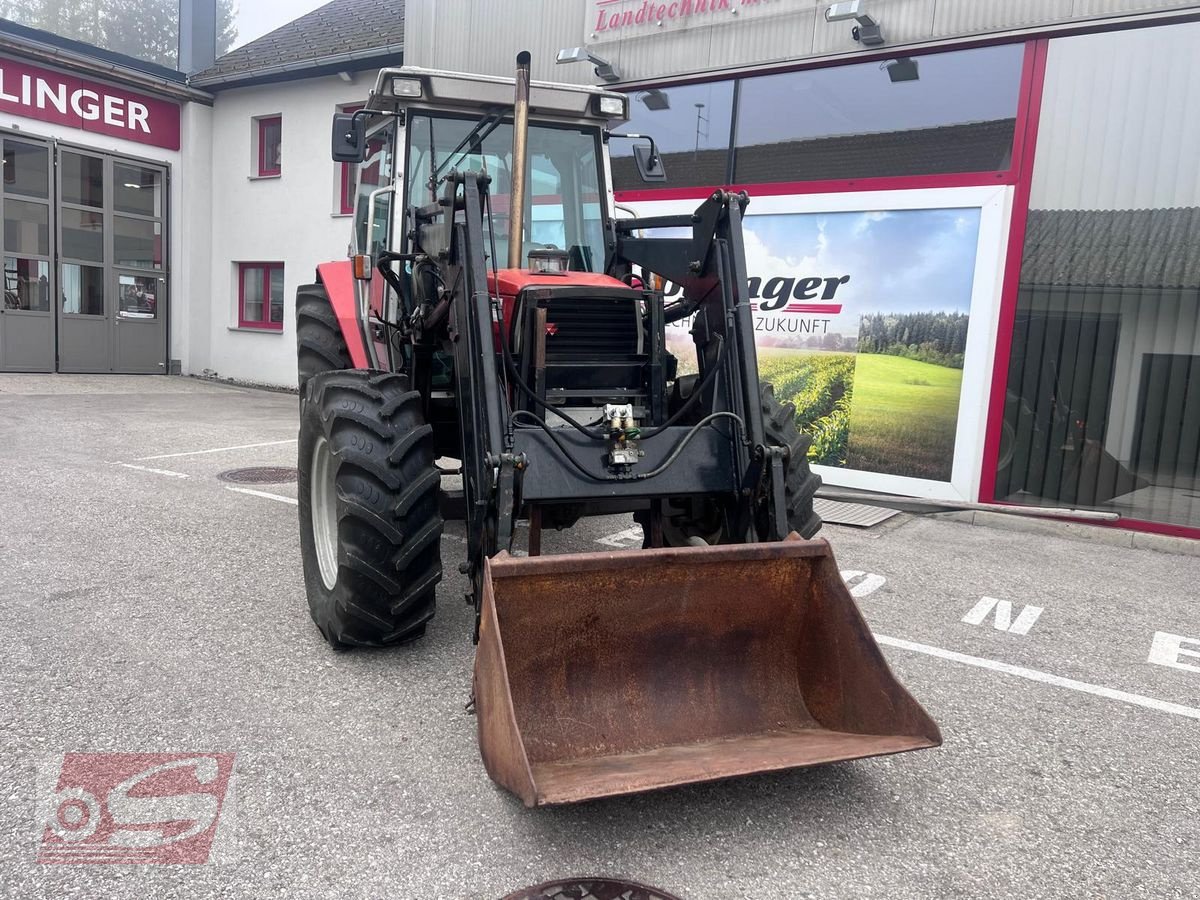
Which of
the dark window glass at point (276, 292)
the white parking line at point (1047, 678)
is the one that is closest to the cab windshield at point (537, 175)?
the white parking line at point (1047, 678)

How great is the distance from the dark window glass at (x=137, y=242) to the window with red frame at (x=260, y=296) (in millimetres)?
1372

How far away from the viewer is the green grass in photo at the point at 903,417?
8031 mm

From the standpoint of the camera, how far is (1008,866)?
2658mm

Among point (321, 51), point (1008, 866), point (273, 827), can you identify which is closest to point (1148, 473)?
point (1008, 866)

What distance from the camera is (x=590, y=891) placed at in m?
2.48

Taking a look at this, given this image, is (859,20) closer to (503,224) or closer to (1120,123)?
(1120,123)

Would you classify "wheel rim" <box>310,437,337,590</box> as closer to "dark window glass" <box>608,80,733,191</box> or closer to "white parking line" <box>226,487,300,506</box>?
"white parking line" <box>226,487,300,506</box>

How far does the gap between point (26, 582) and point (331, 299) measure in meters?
2.30

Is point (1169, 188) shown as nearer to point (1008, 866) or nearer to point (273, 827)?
point (1008, 866)

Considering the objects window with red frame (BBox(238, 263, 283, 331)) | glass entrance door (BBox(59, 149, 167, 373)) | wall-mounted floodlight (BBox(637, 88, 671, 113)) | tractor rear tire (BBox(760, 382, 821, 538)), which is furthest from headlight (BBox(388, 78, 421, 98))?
glass entrance door (BBox(59, 149, 167, 373))

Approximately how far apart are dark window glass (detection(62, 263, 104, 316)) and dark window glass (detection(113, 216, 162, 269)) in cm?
46

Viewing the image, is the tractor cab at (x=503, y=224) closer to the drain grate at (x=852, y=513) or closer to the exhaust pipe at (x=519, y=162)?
the exhaust pipe at (x=519, y=162)

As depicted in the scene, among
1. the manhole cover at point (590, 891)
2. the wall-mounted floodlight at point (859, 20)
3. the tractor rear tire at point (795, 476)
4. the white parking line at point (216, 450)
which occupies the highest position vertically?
the wall-mounted floodlight at point (859, 20)

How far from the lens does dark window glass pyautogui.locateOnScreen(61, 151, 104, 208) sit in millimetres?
14305
